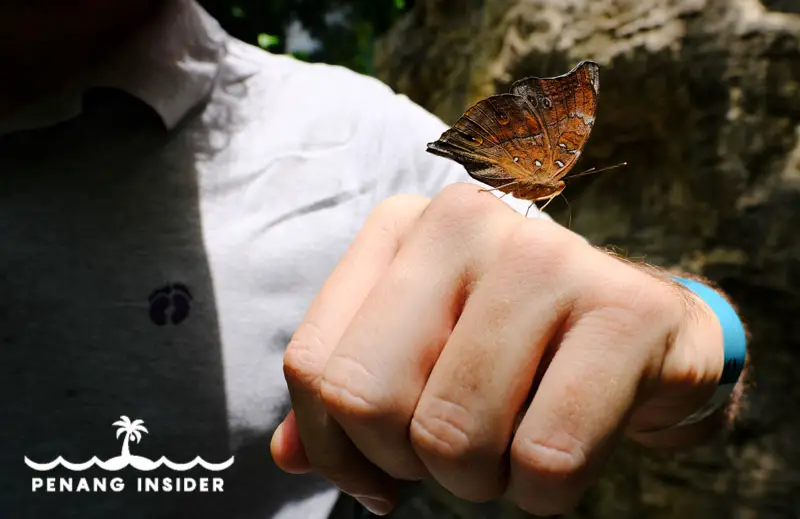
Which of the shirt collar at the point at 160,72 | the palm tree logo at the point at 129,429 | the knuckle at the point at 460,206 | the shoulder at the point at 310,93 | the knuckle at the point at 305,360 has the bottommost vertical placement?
the palm tree logo at the point at 129,429

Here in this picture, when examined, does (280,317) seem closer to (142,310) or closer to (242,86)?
(142,310)

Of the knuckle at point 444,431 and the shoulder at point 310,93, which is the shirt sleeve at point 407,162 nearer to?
the shoulder at point 310,93

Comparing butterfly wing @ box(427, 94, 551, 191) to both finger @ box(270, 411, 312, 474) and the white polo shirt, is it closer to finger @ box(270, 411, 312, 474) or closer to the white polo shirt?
finger @ box(270, 411, 312, 474)

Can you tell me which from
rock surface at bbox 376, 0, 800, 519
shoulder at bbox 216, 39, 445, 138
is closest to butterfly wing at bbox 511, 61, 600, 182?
shoulder at bbox 216, 39, 445, 138

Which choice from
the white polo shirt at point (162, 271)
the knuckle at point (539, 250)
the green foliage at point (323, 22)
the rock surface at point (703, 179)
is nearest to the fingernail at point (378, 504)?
the knuckle at point (539, 250)

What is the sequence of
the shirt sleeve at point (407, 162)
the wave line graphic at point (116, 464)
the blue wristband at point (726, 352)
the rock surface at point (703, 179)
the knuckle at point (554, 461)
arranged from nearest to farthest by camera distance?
the knuckle at point (554, 461), the blue wristband at point (726, 352), the wave line graphic at point (116, 464), the shirt sleeve at point (407, 162), the rock surface at point (703, 179)

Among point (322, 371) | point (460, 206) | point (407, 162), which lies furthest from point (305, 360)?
point (407, 162)
